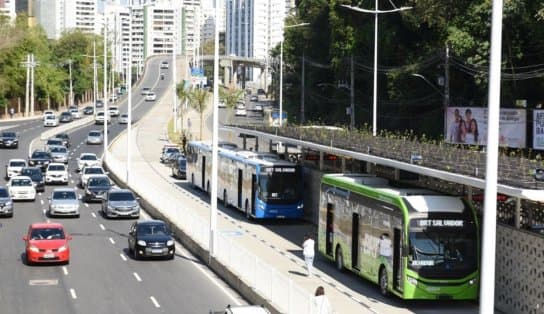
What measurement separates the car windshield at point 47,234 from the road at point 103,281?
967 millimetres

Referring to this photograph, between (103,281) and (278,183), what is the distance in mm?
14359

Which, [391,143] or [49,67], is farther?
[49,67]

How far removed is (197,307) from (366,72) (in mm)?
61194

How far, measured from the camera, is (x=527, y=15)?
53.5 m

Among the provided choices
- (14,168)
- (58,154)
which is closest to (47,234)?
(14,168)

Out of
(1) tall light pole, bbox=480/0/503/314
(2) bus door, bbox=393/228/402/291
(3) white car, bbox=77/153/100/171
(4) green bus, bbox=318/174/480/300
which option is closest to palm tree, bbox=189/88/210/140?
(3) white car, bbox=77/153/100/171

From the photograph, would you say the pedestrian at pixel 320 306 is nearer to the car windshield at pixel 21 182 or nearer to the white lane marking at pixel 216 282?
the white lane marking at pixel 216 282

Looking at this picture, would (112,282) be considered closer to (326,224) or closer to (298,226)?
(326,224)

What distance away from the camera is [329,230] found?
32.6 metres

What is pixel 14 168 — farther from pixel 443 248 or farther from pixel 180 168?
pixel 443 248

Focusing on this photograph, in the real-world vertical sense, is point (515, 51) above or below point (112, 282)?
above


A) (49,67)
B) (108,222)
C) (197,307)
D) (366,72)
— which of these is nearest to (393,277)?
(197,307)

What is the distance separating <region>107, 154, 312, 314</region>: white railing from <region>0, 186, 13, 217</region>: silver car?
6521 mm

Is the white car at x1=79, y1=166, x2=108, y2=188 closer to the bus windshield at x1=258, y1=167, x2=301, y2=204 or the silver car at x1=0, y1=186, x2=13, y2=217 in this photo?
the silver car at x1=0, y1=186, x2=13, y2=217
